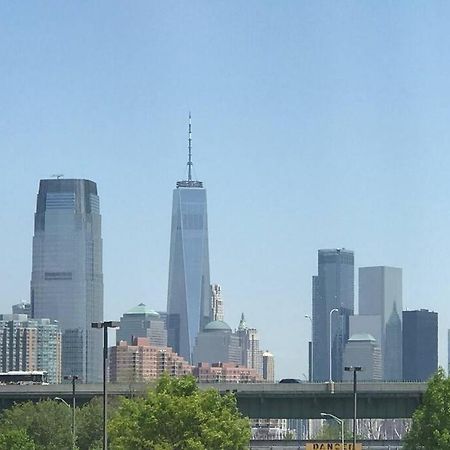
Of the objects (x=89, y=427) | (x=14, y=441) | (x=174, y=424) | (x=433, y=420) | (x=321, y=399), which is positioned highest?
(x=174, y=424)

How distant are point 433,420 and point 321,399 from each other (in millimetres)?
44749

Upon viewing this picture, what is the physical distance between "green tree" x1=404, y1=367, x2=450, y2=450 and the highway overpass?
39.8m

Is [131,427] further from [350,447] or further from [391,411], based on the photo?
[391,411]

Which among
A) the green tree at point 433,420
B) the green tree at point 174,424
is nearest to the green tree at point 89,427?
the green tree at point 433,420

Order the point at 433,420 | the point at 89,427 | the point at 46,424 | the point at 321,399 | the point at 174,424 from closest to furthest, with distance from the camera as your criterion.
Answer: the point at 174,424
the point at 433,420
the point at 46,424
the point at 89,427
the point at 321,399

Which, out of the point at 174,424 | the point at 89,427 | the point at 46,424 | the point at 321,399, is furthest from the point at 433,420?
the point at 321,399

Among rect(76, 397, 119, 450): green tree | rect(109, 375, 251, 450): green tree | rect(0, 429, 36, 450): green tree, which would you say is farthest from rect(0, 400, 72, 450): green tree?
rect(109, 375, 251, 450): green tree

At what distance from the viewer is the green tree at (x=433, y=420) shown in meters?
109

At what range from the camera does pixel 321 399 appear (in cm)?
15425

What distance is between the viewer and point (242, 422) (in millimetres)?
106688

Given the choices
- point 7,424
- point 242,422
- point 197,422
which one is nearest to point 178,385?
point 197,422

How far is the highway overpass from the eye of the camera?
154 m

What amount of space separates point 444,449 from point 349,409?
1840 inches

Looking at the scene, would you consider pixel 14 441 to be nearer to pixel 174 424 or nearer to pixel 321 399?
pixel 174 424
